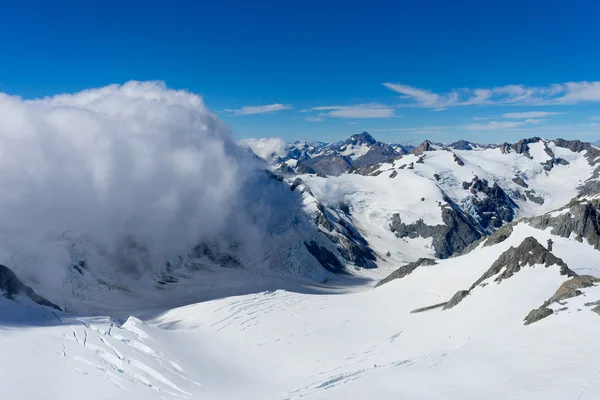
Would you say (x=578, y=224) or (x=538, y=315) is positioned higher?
(x=578, y=224)

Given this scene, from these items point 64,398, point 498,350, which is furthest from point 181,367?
point 498,350

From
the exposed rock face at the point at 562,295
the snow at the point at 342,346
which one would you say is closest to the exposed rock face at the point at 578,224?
the snow at the point at 342,346

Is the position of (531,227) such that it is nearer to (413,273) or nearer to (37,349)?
(413,273)

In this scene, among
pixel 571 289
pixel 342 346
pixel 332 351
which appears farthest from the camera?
pixel 342 346

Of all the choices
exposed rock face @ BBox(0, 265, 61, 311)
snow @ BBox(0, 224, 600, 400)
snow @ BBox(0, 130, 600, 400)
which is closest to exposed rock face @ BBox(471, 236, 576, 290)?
snow @ BBox(0, 130, 600, 400)

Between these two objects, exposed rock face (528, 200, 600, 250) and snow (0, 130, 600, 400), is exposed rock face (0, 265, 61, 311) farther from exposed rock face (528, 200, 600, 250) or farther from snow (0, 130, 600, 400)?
exposed rock face (528, 200, 600, 250)

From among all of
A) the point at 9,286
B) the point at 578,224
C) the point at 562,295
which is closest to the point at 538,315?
the point at 562,295

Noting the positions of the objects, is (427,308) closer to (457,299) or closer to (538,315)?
(457,299)
